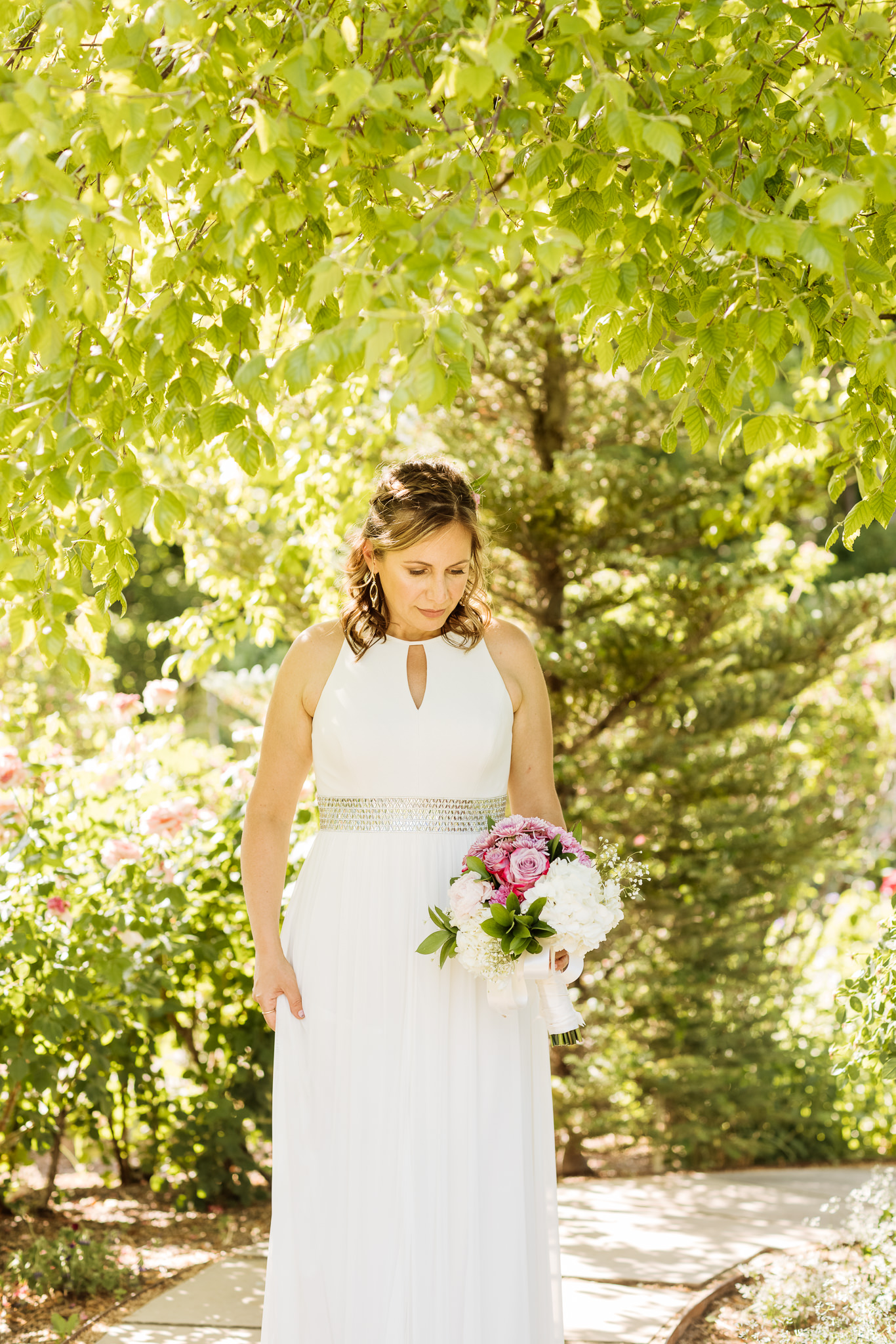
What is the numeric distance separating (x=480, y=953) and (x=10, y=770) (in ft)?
6.91

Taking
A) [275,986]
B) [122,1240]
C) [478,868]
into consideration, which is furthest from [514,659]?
[122,1240]

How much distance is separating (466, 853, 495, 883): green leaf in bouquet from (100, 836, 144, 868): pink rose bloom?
1.76 m

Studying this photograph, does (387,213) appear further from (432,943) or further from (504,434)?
(504,434)

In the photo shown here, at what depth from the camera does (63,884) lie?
156 inches

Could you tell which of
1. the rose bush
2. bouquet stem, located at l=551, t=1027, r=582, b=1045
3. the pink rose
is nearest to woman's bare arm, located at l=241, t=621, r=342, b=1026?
bouquet stem, located at l=551, t=1027, r=582, b=1045

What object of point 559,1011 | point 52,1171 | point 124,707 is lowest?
point 52,1171

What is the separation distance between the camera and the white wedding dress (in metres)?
2.53

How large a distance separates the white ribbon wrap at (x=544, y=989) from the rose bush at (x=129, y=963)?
1.59m

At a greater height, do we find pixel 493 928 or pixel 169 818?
pixel 169 818

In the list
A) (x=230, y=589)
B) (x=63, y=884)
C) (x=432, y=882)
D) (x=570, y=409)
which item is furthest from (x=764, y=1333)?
(x=570, y=409)

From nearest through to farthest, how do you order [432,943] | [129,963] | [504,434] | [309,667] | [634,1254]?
[432,943] → [309,667] → [129,963] → [634,1254] → [504,434]

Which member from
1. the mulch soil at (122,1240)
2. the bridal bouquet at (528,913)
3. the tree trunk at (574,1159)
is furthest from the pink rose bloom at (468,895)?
the tree trunk at (574,1159)

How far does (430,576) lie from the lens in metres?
2.65

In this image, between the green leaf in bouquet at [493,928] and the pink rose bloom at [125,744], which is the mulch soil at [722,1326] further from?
the pink rose bloom at [125,744]
